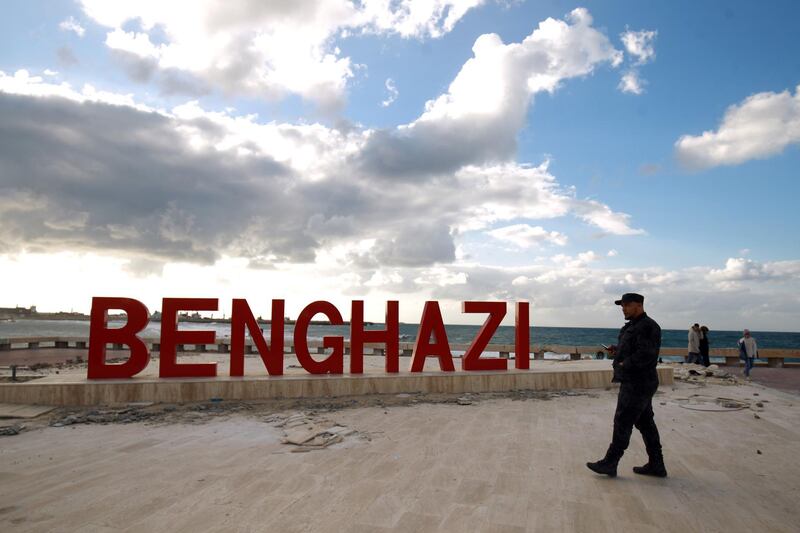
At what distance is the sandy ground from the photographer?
14.8 ft

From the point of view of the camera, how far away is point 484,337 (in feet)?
45.3

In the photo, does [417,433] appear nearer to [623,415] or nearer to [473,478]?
[473,478]

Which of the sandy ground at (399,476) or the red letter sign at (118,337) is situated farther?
the red letter sign at (118,337)

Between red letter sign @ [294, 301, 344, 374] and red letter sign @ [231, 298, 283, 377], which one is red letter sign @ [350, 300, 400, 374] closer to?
red letter sign @ [294, 301, 344, 374]

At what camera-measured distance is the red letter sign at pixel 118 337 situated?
11641 mm

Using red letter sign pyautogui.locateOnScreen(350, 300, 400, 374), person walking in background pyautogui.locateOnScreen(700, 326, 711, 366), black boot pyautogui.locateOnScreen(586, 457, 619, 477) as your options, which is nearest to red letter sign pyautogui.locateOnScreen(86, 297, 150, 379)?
red letter sign pyautogui.locateOnScreen(350, 300, 400, 374)

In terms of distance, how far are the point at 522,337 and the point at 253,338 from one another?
7.48m

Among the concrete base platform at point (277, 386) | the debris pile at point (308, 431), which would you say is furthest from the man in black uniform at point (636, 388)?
the concrete base platform at point (277, 386)

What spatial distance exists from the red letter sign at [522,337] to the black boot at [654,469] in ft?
27.9

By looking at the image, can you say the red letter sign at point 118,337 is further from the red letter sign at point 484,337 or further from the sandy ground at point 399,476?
the red letter sign at point 484,337

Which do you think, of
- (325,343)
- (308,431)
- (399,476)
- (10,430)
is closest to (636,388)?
(399,476)

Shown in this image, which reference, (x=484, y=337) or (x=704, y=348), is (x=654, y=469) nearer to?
(x=484, y=337)

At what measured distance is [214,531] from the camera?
4211 mm

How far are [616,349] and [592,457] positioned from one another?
1.68 meters
